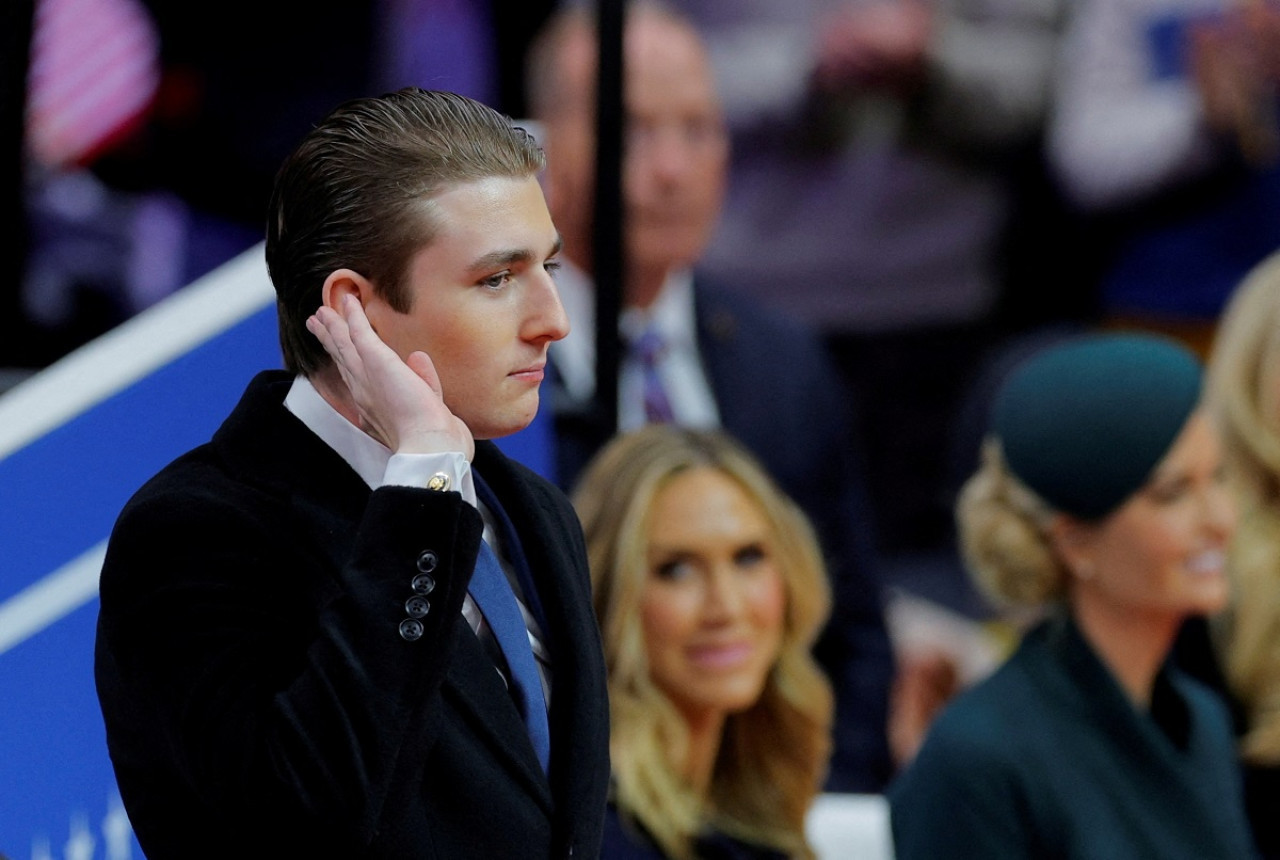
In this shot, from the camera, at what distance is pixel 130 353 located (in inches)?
68.1

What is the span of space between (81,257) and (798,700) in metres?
1.93

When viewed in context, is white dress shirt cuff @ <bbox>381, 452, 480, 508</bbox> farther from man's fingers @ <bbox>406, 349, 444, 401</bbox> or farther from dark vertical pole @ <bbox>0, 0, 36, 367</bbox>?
dark vertical pole @ <bbox>0, 0, 36, 367</bbox>

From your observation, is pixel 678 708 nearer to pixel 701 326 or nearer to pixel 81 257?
pixel 701 326

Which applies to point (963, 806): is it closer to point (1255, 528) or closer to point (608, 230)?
point (608, 230)

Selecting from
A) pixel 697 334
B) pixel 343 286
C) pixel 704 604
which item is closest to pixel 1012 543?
pixel 704 604

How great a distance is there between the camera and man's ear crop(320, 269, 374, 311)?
1.22 metres

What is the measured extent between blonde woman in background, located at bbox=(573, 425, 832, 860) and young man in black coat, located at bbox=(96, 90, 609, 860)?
4.86ft

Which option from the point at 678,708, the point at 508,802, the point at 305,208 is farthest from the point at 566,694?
the point at 678,708

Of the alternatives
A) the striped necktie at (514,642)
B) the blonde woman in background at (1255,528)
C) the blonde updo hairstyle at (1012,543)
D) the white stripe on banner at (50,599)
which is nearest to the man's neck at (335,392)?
the striped necktie at (514,642)

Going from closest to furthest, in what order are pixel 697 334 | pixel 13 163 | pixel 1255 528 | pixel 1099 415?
pixel 13 163
pixel 1099 415
pixel 1255 528
pixel 697 334

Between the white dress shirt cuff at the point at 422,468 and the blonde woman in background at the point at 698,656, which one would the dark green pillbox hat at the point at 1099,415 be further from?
the white dress shirt cuff at the point at 422,468

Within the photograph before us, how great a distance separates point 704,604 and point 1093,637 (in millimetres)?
571

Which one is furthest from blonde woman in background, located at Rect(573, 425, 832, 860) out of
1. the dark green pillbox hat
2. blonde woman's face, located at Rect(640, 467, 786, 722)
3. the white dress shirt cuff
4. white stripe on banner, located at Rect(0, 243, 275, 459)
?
the white dress shirt cuff

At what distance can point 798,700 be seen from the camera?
2.93 m
